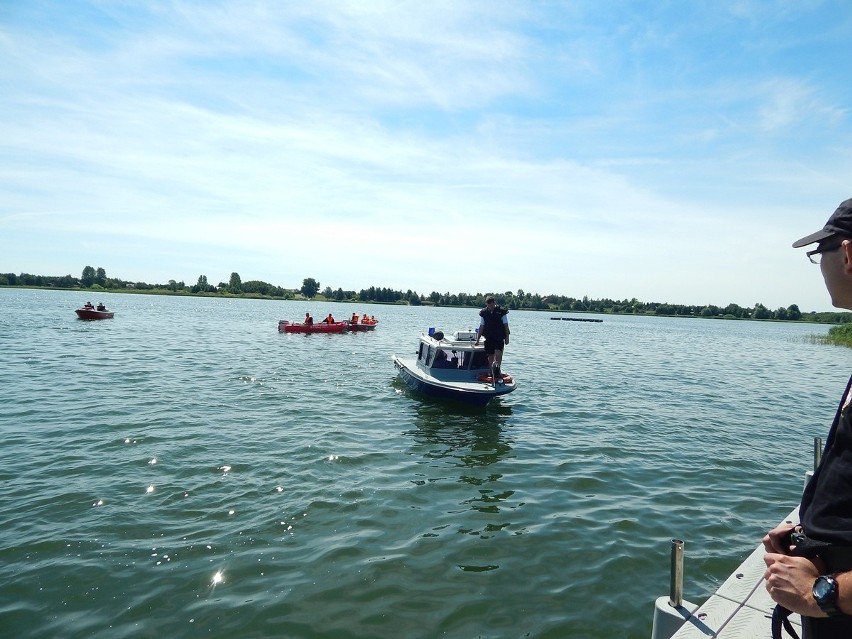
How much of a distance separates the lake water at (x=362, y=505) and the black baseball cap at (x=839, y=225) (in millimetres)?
5646

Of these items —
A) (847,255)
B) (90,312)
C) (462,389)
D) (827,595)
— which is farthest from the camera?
(90,312)

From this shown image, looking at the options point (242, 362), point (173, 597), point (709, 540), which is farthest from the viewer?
point (242, 362)

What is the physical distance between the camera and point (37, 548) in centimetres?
781

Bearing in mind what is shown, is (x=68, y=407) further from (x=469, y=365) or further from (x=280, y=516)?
(x=469, y=365)

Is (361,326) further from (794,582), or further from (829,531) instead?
(829,531)

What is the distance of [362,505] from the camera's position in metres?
9.79

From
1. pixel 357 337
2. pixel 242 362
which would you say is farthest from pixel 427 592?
pixel 357 337

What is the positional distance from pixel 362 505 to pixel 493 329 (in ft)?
29.2

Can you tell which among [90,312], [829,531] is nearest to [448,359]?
[829,531]

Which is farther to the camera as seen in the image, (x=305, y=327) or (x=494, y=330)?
(x=305, y=327)

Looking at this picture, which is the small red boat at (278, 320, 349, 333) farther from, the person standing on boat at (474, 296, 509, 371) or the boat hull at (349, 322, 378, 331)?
the person standing on boat at (474, 296, 509, 371)

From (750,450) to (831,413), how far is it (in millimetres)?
9309

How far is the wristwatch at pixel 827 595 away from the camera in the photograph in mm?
2396

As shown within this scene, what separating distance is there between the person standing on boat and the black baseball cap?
14.1 meters
